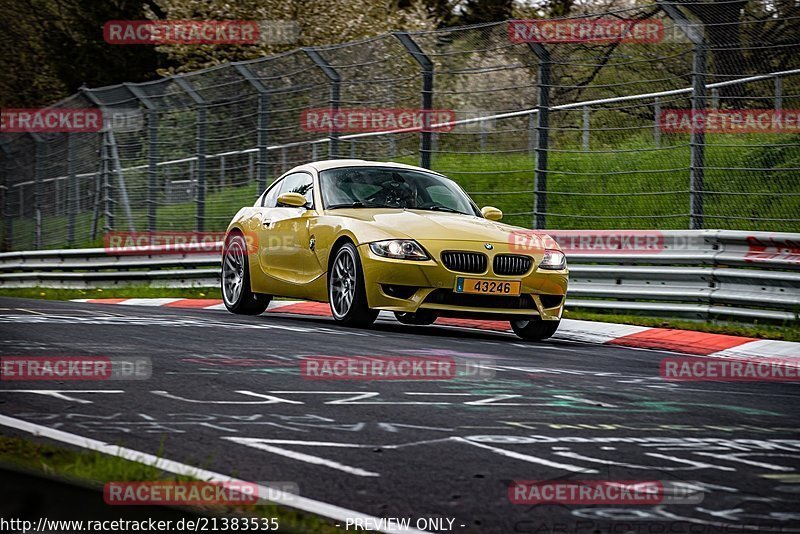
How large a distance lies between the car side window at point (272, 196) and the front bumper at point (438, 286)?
2773 millimetres

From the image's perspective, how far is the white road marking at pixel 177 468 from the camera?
3.94m

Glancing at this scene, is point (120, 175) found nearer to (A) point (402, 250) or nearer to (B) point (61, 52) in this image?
(A) point (402, 250)

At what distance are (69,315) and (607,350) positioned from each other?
15.6 ft

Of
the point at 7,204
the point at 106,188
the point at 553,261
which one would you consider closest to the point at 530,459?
the point at 553,261

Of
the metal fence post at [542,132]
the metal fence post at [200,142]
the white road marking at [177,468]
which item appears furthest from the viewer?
the metal fence post at [200,142]

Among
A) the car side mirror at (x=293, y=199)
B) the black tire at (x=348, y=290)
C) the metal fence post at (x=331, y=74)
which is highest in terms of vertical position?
the metal fence post at (x=331, y=74)

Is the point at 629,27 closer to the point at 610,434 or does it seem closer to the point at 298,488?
the point at 610,434

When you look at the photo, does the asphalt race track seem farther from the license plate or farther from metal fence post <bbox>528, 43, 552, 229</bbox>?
metal fence post <bbox>528, 43, 552, 229</bbox>

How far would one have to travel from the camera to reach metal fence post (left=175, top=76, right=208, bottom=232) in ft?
64.0

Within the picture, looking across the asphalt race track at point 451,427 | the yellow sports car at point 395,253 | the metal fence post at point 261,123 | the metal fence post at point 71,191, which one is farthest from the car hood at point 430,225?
the metal fence post at point 71,191

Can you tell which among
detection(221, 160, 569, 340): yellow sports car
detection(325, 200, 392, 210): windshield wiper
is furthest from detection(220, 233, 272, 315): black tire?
detection(325, 200, 392, 210): windshield wiper

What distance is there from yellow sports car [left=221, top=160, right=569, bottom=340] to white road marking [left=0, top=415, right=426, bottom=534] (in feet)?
15.9

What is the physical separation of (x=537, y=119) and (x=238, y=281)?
3715mm

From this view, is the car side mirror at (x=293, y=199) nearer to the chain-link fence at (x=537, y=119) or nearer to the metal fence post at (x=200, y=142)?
the chain-link fence at (x=537, y=119)
